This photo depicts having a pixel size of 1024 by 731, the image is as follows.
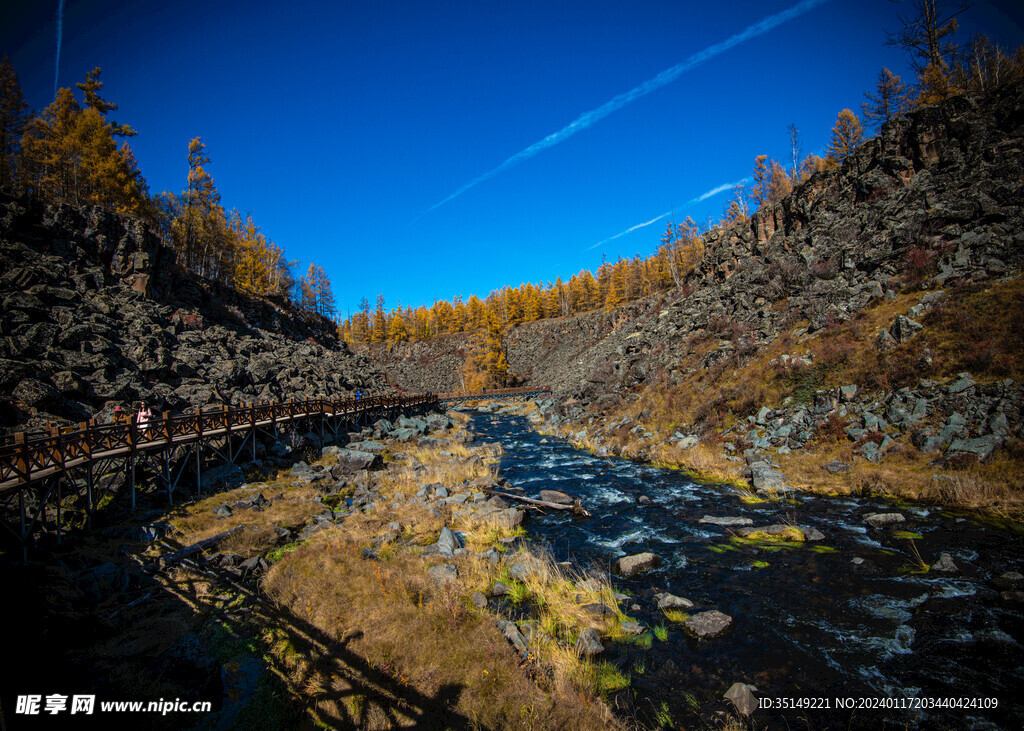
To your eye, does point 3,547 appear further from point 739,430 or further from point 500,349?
point 500,349

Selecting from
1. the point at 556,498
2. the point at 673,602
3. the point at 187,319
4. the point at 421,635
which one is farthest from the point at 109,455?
the point at 187,319

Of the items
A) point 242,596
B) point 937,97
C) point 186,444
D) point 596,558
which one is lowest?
point 596,558

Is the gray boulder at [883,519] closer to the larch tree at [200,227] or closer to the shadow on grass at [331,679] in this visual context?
the shadow on grass at [331,679]

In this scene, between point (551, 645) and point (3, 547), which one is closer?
point (551, 645)

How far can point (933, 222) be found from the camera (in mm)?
19500

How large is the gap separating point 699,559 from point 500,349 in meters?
73.5

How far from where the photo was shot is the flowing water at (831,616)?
5469mm

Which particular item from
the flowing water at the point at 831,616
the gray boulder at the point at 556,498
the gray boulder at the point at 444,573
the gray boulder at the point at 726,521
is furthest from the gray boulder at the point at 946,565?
the gray boulder at the point at 444,573

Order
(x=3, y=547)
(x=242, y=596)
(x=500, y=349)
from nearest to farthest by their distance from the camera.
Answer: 1. (x=242, y=596)
2. (x=3, y=547)
3. (x=500, y=349)

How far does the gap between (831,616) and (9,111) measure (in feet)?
217

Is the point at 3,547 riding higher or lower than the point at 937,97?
lower

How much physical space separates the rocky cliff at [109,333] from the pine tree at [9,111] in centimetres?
1354

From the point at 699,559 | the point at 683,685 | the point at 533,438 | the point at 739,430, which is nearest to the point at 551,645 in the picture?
the point at 683,685

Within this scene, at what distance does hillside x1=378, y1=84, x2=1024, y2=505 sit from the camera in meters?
12.8
